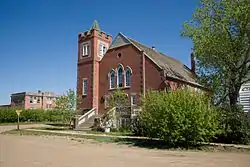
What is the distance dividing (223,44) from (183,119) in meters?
8.14

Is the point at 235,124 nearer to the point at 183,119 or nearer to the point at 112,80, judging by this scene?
the point at 183,119

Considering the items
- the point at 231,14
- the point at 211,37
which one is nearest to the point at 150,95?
the point at 211,37

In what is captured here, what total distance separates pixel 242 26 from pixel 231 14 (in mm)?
1178

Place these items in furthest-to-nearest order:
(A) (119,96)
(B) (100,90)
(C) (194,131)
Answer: (B) (100,90) < (A) (119,96) < (C) (194,131)

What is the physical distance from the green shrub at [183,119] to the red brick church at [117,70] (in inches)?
607

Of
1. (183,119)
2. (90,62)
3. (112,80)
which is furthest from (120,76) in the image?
(183,119)

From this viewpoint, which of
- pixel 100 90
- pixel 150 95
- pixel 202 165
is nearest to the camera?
pixel 202 165

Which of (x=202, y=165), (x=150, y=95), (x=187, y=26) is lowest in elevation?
(x=202, y=165)

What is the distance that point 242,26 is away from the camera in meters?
21.2

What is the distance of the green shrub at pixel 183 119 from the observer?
16.2 metres

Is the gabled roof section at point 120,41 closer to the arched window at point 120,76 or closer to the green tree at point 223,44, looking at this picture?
the arched window at point 120,76

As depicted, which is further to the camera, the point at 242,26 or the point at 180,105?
the point at 242,26

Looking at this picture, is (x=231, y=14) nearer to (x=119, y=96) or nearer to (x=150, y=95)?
(x=150, y=95)

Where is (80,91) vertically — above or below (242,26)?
below
